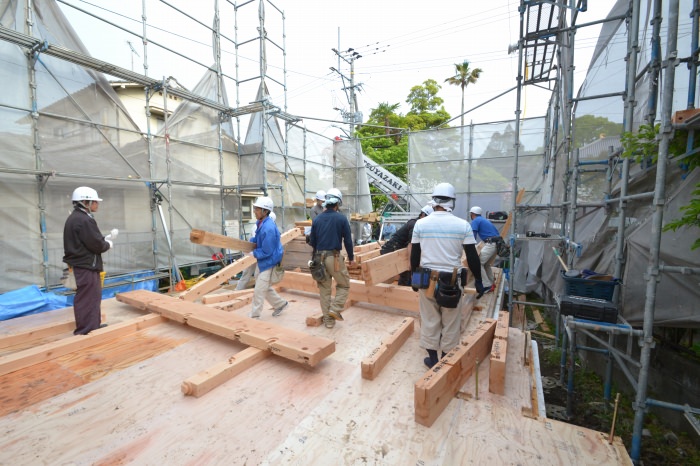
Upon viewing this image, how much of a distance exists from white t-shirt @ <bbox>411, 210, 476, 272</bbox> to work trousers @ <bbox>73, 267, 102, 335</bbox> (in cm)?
402

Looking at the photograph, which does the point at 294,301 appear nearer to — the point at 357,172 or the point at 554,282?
the point at 554,282

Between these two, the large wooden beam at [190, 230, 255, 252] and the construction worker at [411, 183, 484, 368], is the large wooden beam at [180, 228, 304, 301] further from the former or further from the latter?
the construction worker at [411, 183, 484, 368]

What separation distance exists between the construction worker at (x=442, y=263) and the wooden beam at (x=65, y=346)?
136 inches

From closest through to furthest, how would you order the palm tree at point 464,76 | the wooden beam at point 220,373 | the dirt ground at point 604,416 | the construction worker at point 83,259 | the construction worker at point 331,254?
the wooden beam at point 220,373 < the dirt ground at point 604,416 < the construction worker at point 83,259 < the construction worker at point 331,254 < the palm tree at point 464,76

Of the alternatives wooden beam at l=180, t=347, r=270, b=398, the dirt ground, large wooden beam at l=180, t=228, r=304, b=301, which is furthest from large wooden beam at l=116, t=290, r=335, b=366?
the dirt ground

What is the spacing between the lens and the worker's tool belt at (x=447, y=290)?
9.43 ft

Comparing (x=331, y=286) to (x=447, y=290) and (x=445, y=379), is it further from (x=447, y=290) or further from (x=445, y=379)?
(x=445, y=379)

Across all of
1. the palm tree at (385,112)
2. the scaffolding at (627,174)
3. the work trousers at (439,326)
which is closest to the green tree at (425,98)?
the palm tree at (385,112)

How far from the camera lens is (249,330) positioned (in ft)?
10.8

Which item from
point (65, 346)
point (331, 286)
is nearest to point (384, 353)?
point (331, 286)

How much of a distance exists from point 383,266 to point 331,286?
1033 millimetres

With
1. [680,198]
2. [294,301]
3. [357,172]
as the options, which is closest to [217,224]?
[294,301]

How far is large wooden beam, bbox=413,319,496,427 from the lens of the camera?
82.5 inches

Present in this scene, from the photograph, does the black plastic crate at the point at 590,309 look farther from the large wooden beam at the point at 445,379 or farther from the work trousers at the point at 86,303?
the work trousers at the point at 86,303
